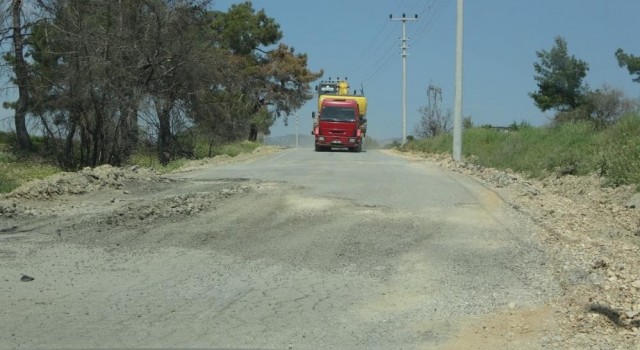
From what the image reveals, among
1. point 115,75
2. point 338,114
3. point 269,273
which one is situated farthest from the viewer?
point 338,114

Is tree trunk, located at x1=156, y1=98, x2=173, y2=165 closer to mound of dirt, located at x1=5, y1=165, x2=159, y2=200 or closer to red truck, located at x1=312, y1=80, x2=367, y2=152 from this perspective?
red truck, located at x1=312, y1=80, x2=367, y2=152

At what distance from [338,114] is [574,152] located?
71.8 ft

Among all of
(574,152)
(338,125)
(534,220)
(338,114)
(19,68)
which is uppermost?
(19,68)

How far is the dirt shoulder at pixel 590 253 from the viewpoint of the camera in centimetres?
611

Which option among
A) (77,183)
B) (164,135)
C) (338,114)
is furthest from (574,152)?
(338,114)

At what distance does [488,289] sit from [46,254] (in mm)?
5566

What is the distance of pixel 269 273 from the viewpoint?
8016 mm

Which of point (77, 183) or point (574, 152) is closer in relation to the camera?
point (77, 183)

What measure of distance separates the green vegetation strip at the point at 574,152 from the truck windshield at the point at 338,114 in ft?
33.7

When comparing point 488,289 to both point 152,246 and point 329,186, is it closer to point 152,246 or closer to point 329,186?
point 152,246

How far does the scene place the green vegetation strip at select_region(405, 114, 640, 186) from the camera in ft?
49.4

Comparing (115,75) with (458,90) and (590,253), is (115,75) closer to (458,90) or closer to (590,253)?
(458,90)

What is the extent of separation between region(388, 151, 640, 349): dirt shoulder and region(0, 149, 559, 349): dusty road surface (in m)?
0.22

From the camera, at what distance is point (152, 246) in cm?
928
